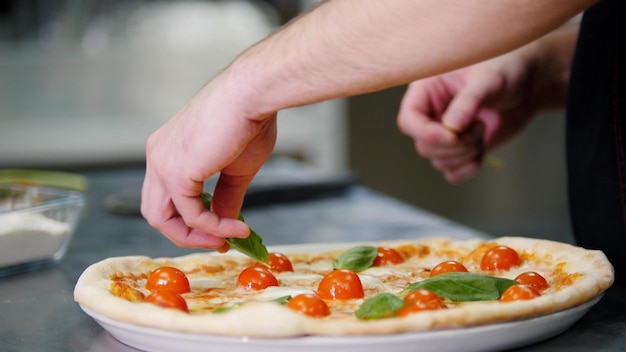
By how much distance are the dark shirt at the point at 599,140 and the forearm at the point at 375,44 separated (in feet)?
1.56

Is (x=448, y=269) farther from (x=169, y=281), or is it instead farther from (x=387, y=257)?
(x=169, y=281)

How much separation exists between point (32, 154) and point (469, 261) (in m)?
3.33

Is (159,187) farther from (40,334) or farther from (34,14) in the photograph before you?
(34,14)

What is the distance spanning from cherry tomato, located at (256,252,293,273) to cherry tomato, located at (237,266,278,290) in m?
0.11

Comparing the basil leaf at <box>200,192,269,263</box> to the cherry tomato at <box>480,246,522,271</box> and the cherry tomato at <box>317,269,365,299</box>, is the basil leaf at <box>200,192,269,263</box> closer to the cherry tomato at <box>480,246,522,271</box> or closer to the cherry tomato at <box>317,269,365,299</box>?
the cherry tomato at <box>317,269,365,299</box>

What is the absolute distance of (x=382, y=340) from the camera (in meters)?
0.79

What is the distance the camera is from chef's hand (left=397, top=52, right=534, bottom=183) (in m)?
1.60

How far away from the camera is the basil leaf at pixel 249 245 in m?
1.12

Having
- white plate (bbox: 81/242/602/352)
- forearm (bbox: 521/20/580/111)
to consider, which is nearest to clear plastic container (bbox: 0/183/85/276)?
white plate (bbox: 81/242/602/352)

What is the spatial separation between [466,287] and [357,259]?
10.7 inches

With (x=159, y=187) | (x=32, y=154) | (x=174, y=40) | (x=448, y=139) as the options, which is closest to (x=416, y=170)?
(x=174, y=40)

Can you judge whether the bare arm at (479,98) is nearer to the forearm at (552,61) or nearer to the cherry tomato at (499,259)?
the forearm at (552,61)

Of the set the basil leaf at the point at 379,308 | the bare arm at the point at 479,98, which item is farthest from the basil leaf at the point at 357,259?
the bare arm at the point at 479,98

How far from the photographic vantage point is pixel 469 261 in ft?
4.07
